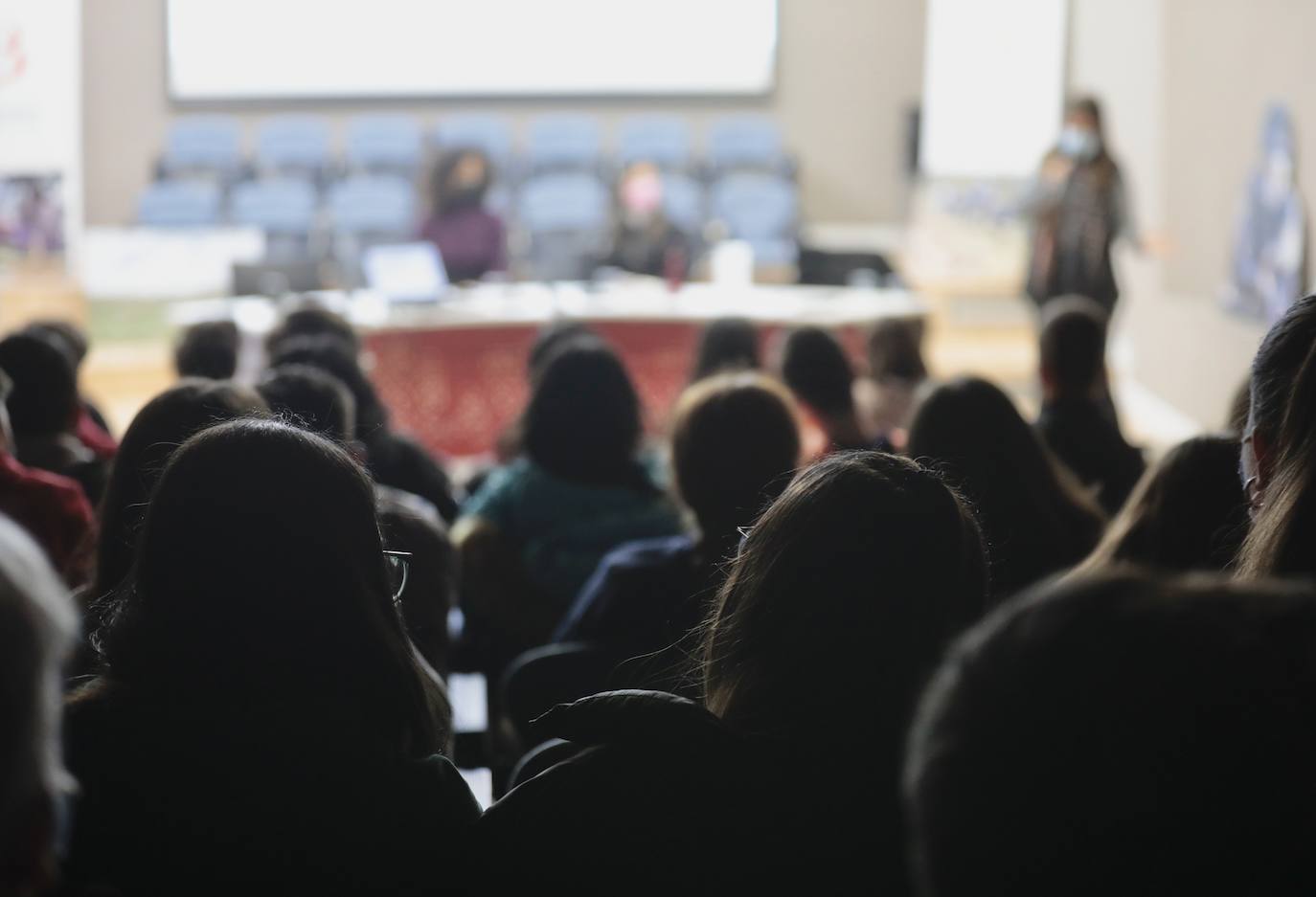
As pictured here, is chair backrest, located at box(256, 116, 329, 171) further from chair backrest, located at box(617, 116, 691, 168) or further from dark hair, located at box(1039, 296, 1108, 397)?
dark hair, located at box(1039, 296, 1108, 397)

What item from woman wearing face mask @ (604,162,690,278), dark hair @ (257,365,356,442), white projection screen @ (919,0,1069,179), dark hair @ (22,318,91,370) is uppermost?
white projection screen @ (919,0,1069,179)

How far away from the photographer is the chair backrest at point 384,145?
34.7 feet

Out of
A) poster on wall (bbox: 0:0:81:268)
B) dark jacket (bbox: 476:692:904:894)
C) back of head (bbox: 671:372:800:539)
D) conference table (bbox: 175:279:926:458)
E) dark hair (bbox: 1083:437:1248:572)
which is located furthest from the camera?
poster on wall (bbox: 0:0:81:268)

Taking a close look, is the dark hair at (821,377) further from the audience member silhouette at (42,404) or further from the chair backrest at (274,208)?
the chair backrest at (274,208)

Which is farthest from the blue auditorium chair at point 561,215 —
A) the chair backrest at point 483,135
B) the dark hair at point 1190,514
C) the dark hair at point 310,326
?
the dark hair at point 1190,514

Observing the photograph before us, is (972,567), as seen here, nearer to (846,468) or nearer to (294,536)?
(846,468)

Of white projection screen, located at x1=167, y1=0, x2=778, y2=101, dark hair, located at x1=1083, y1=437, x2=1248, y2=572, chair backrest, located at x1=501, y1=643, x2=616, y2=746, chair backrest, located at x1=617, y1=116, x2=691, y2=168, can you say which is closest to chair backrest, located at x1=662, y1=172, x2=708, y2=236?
chair backrest, located at x1=617, y1=116, x2=691, y2=168

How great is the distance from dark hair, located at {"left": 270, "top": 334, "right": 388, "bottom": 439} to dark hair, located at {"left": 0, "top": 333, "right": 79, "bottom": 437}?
53 centimetres

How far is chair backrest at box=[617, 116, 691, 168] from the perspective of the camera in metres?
10.7

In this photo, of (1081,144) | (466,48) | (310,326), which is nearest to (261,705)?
(310,326)

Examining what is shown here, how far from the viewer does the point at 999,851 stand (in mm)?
700

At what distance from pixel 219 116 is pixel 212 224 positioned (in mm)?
1294

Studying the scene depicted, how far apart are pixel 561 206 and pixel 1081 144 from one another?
14.7ft

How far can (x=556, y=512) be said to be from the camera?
2947 mm
